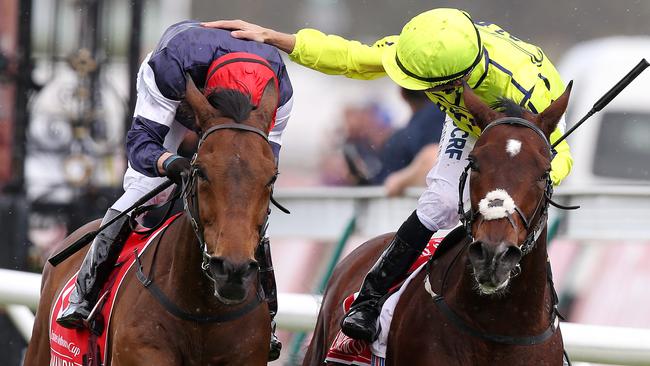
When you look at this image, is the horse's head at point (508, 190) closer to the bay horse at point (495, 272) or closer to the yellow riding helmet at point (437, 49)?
the bay horse at point (495, 272)

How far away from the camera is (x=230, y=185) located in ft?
14.1

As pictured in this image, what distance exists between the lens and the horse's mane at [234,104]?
4.50 meters

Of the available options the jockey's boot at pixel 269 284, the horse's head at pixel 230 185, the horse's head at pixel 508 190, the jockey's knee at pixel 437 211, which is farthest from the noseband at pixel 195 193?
the jockey's knee at pixel 437 211

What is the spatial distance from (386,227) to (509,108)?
3.35 m

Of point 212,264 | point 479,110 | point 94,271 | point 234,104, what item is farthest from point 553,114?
point 94,271

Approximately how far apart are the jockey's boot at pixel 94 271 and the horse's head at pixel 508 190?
4.75ft

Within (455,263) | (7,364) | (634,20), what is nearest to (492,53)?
(455,263)

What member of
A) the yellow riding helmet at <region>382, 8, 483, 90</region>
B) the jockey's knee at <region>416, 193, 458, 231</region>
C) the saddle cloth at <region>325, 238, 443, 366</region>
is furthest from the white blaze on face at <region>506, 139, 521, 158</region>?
the saddle cloth at <region>325, 238, 443, 366</region>

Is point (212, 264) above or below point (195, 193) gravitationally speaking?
below

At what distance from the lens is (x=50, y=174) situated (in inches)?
404

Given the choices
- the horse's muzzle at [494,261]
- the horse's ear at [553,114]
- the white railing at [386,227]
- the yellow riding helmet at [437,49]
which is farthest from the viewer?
the white railing at [386,227]

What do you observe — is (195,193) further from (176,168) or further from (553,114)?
(553,114)

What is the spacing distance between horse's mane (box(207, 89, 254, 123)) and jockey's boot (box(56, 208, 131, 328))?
901 mm

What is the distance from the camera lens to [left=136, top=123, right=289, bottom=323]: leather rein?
441 cm
